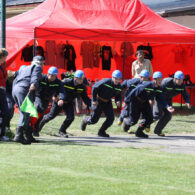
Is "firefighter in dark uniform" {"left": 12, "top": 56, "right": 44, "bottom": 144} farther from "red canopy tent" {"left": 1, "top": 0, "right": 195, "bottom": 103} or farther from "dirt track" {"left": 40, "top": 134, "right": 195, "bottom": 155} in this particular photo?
"red canopy tent" {"left": 1, "top": 0, "right": 195, "bottom": 103}

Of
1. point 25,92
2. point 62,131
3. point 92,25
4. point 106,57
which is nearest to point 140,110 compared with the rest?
point 62,131

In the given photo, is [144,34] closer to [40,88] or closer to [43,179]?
[40,88]

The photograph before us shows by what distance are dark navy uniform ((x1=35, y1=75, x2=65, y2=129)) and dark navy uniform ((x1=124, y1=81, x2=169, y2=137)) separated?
1.91m

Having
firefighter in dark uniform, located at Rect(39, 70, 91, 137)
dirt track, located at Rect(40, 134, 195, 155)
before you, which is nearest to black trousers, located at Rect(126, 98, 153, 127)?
dirt track, located at Rect(40, 134, 195, 155)

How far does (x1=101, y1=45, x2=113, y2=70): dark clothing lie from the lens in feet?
68.5

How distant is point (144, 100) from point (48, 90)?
244cm

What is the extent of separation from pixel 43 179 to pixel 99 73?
49.8 ft

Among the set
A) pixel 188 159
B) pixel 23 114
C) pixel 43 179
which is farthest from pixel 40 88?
pixel 43 179

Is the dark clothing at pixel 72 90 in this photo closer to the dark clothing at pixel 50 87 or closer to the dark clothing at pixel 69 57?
the dark clothing at pixel 50 87

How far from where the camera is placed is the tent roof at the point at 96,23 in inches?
618

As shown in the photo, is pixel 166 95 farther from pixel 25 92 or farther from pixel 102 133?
pixel 25 92

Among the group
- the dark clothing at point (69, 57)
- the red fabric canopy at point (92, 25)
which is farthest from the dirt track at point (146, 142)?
the dark clothing at point (69, 57)

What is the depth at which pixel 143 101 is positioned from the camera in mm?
12812

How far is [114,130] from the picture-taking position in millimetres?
13883
